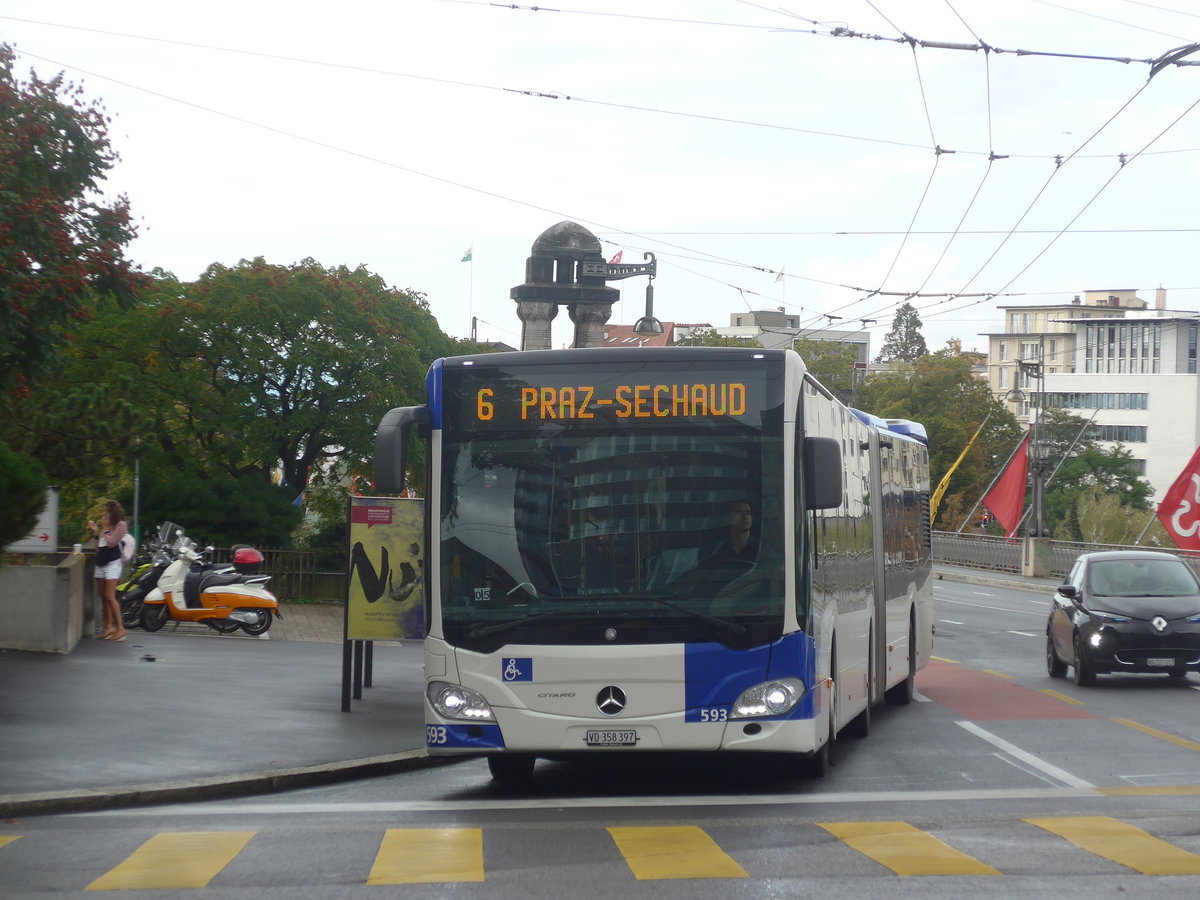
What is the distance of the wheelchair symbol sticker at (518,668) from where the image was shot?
33.6ft

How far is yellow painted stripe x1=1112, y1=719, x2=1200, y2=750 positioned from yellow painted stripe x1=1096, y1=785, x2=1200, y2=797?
2559 millimetres

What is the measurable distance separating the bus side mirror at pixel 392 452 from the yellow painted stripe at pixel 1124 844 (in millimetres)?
4314

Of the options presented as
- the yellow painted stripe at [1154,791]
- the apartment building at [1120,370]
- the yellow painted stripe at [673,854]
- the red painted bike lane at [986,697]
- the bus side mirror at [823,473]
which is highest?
the apartment building at [1120,370]

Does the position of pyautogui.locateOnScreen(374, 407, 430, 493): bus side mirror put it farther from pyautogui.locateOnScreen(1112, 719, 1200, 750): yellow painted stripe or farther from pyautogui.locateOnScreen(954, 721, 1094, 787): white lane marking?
pyautogui.locateOnScreen(1112, 719, 1200, 750): yellow painted stripe

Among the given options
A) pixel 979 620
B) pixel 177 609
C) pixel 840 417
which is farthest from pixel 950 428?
pixel 840 417

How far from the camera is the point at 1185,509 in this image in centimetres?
4447

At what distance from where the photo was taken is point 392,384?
36.1 metres

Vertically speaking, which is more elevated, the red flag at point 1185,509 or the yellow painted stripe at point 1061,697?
the red flag at point 1185,509

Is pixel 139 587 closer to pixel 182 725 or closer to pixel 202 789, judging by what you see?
pixel 182 725

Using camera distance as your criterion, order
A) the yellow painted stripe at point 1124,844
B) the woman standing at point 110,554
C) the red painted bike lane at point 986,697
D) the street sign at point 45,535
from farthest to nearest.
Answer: the woman standing at point 110,554 → the street sign at point 45,535 → the red painted bike lane at point 986,697 → the yellow painted stripe at point 1124,844

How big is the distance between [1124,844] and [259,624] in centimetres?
1810

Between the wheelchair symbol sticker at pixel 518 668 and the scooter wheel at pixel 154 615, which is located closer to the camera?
the wheelchair symbol sticker at pixel 518 668

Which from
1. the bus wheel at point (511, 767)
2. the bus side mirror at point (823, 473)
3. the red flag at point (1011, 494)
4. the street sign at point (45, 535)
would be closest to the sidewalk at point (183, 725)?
the bus wheel at point (511, 767)

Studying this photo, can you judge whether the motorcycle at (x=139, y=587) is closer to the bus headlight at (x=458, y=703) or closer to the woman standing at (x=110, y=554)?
the woman standing at (x=110, y=554)
